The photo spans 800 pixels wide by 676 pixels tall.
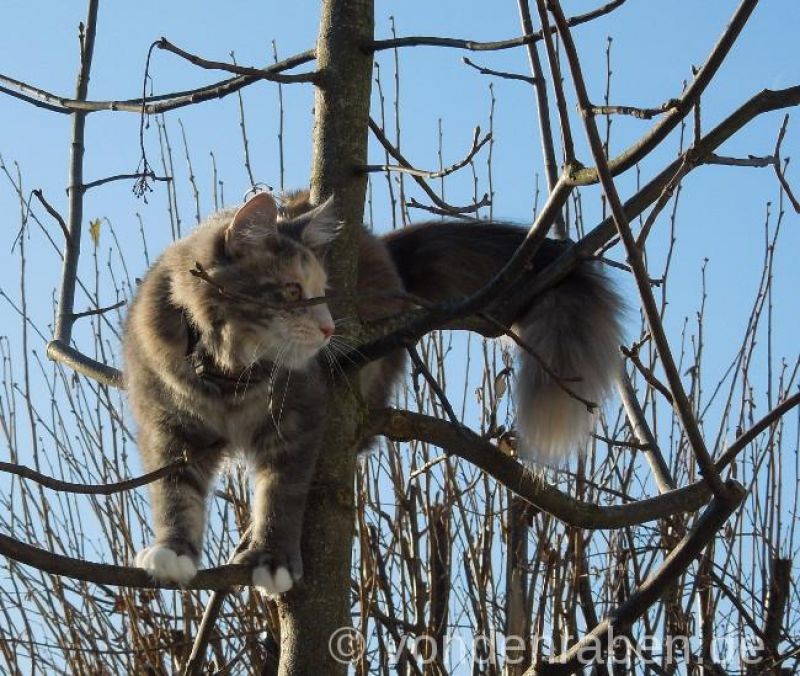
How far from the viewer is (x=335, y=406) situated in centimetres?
295

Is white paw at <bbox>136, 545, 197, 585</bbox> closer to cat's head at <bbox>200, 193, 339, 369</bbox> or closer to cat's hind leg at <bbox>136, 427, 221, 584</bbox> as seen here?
cat's hind leg at <bbox>136, 427, 221, 584</bbox>

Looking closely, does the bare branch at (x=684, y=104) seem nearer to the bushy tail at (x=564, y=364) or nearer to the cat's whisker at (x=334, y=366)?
the cat's whisker at (x=334, y=366)

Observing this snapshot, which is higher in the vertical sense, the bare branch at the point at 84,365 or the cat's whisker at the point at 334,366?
the bare branch at the point at 84,365

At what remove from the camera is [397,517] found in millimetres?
3664

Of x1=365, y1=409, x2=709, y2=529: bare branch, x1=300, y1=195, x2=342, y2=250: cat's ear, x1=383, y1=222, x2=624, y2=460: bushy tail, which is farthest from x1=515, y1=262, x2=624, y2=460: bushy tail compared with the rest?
x1=300, y1=195, x2=342, y2=250: cat's ear

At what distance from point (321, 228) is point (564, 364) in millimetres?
786

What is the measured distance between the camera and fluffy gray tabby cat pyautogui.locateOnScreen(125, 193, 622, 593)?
293 centimetres

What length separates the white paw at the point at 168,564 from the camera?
2.70 meters

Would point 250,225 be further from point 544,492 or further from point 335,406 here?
point 544,492

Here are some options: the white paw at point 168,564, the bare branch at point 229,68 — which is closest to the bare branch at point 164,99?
the bare branch at point 229,68

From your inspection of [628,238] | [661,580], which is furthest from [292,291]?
[628,238]

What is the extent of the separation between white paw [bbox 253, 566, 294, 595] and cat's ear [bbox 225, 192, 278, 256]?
2.63 ft

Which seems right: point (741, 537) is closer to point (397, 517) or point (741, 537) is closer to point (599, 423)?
point (599, 423)

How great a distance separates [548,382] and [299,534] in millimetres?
821
